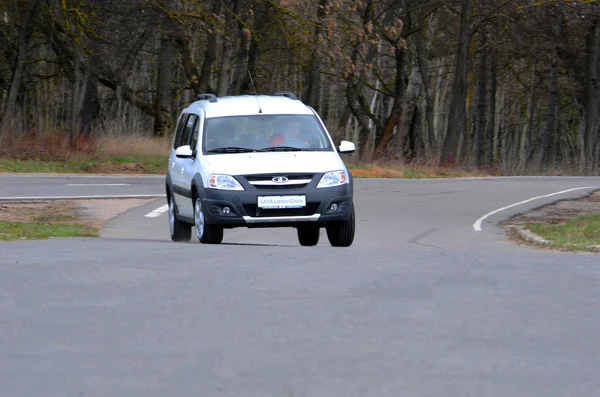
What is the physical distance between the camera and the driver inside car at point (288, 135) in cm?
1420

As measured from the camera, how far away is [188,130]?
51.4ft

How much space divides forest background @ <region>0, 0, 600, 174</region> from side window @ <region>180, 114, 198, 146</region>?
1804cm

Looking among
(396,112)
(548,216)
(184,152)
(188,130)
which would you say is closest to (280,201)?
(184,152)

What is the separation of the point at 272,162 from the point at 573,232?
5.13 m

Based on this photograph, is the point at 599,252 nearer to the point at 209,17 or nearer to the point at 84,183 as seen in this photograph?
the point at 84,183

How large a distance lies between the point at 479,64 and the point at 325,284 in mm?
44534

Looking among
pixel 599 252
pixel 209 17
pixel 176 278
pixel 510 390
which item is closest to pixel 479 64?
pixel 209 17

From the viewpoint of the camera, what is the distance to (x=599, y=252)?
14.1 metres

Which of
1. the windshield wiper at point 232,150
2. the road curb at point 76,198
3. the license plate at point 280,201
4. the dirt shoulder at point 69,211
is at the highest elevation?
the windshield wiper at point 232,150

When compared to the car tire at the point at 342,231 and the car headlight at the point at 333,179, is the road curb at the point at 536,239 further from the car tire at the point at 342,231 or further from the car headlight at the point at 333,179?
the car headlight at the point at 333,179

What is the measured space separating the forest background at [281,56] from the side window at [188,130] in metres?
18.0

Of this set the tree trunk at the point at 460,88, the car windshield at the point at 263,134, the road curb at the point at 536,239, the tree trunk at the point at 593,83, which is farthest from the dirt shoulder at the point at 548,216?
the tree trunk at the point at 593,83

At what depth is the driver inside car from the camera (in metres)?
14.2

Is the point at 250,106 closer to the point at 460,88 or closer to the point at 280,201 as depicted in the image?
the point at 280,201
